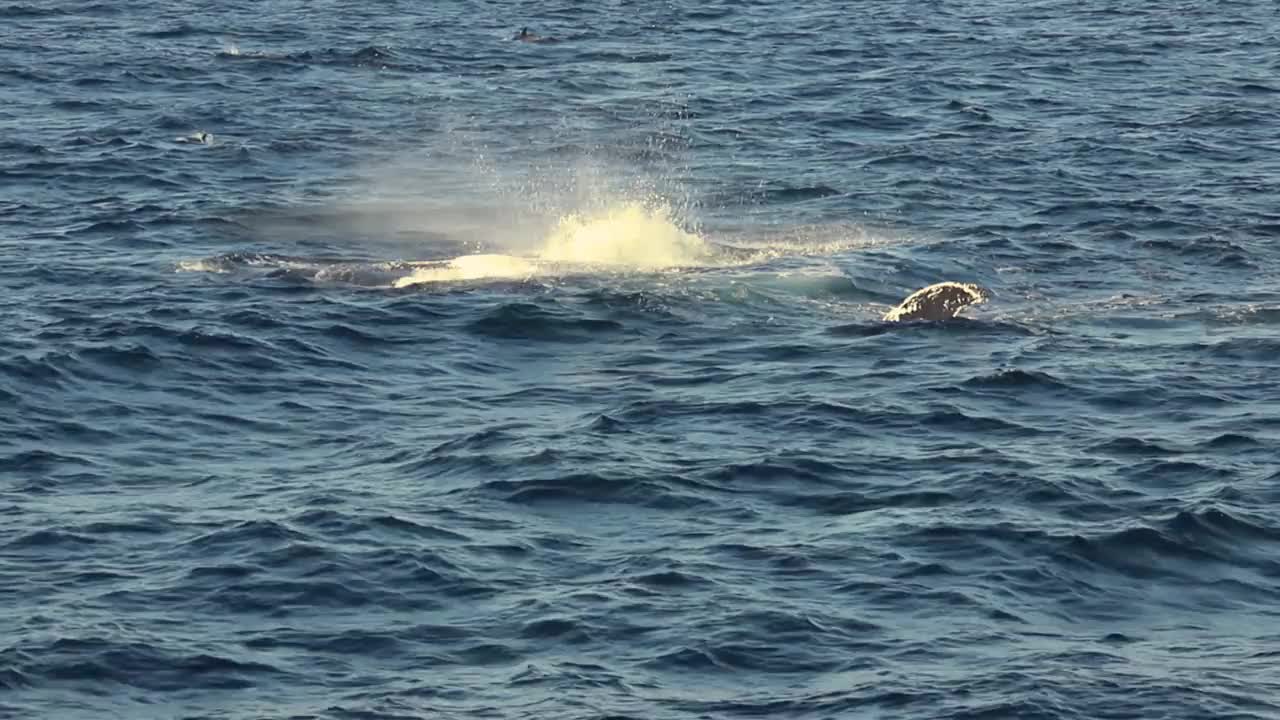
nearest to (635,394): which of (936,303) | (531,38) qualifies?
(936,303)

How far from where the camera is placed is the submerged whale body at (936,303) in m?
44.6

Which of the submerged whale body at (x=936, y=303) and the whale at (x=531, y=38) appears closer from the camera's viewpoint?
the submerged whale body at (x=936, y=303)

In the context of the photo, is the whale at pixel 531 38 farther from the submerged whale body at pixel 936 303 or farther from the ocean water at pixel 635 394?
the submerged whale body at pixel 936 303

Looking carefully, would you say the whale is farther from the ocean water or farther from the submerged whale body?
the submerged whale body

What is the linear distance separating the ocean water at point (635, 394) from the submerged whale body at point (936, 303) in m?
0.45

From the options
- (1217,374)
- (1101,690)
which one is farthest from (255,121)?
(1101,690)

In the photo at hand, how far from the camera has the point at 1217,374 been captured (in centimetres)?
4100

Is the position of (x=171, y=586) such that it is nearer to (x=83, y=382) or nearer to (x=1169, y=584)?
(x=83, y=382)

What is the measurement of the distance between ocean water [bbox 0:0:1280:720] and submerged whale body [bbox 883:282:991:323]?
45 cm

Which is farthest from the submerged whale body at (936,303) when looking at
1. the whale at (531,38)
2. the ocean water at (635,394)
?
the whale at (531,38)

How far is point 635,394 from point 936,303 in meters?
7.51

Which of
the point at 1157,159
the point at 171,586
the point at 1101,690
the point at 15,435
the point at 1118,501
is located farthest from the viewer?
the point at 1157,159

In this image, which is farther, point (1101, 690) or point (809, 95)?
point (809, 95)

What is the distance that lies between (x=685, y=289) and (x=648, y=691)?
63.8 ft
